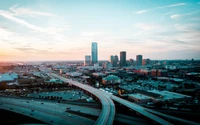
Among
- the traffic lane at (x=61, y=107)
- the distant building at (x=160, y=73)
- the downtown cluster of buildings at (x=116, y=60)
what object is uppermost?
the downtown cluster of buildings at (x=116, y=60)

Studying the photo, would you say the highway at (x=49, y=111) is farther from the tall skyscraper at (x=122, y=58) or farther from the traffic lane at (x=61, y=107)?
the tall skyscraper at (x=122, y=58)

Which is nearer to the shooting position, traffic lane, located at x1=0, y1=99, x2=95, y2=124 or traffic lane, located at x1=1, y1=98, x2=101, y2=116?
traffic lane, located at x1=0, y1=99, x2=95, y2=124

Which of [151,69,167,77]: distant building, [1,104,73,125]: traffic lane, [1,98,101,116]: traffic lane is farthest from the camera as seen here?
[151,69,167,77]: distant building

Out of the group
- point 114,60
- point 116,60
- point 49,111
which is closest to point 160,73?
point 49,111

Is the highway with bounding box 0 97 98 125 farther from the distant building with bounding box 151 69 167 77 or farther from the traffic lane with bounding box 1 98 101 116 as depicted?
the distant building with bounding box 151 69 167 77

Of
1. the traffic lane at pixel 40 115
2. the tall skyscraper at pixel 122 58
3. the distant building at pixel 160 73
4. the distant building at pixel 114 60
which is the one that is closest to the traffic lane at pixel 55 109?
the traffic lane at pixel 40 115

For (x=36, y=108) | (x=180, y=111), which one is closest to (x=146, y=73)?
(x=180, y=111)

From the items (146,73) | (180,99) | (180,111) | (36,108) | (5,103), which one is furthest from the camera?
(146,73)

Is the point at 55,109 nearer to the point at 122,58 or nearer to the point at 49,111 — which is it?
the point at 49,111

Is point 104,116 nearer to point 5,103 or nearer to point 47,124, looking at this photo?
Answer: point 47,124

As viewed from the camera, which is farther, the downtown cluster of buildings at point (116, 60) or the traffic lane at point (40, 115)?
the downtown cluster of buildings at point (116, 60)

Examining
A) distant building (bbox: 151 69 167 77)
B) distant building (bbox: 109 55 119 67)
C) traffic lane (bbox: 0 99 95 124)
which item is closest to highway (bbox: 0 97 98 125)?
traffic lane (bbox: 0 99 95 124)
